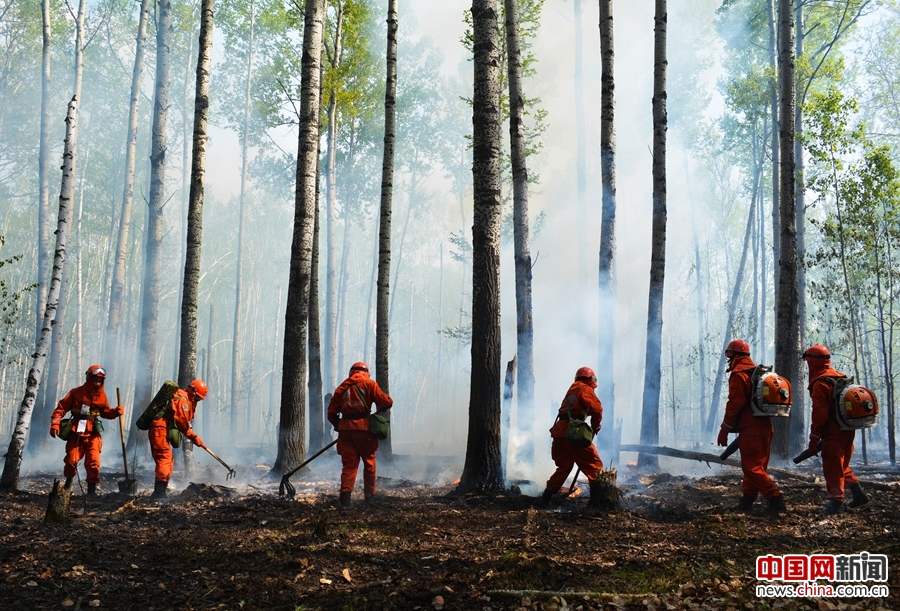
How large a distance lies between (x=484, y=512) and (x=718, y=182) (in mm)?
40500

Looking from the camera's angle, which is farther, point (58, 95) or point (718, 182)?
point (718, 182)

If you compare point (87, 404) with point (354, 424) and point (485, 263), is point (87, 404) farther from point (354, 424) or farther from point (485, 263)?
point (485, 263)

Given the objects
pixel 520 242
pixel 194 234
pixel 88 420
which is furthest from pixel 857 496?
pixel 194 234

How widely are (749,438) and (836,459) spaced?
35.4 inches

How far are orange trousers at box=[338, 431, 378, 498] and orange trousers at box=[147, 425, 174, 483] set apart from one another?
2.70m

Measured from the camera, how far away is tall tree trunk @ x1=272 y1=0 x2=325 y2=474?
10133mm

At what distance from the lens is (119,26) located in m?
29.1

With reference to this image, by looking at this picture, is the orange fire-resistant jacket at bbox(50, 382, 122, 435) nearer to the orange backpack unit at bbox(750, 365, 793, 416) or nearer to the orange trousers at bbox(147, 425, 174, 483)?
the orange trousers at bbox(147, 425, 174, 483)

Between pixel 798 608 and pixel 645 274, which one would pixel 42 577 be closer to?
pixel 798 608

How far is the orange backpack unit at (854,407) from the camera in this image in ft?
22.0

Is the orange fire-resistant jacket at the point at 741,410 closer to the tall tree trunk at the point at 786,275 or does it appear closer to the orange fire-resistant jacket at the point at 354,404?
the orange fire-resistant jacket at the point at 354,404

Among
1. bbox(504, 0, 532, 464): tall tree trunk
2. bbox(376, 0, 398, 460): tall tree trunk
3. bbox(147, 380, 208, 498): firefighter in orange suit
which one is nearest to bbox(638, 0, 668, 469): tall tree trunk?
bbox(504, 0, 532, 464): tall tree trunk

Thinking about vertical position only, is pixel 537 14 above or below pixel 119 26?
below

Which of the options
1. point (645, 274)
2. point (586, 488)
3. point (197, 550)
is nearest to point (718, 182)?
point (645, 274)
